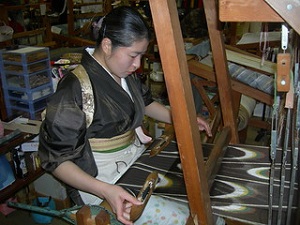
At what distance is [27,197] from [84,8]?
11.2 ft

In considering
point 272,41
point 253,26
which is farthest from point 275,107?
point 253,26

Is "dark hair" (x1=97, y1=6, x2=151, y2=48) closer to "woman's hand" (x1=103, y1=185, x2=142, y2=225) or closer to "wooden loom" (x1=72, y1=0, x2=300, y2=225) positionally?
"wooden loom" (x1=72, y1=0, x2=300, y2=225)

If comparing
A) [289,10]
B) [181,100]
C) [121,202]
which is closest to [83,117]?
[121,202]

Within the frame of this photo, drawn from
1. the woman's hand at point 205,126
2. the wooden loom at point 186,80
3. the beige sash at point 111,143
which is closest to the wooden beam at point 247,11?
the wooden loom at point 186,80

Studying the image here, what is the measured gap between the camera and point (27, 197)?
2416 mm

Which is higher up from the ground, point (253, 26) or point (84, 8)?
point (84, 8)

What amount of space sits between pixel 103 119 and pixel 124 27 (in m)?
0.37

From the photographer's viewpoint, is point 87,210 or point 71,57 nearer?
point 87,210

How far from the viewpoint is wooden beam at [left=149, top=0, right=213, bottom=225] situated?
2.69 feet

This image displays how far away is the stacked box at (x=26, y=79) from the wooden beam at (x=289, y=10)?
177cm

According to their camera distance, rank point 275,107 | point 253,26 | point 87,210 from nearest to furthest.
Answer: point 275,107 < point 87,210 < point 253,26

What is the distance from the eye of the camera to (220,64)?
1478mm

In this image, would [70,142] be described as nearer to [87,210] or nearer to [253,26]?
[87,210]

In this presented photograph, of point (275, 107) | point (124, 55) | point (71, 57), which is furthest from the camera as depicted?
point (71, 57)
